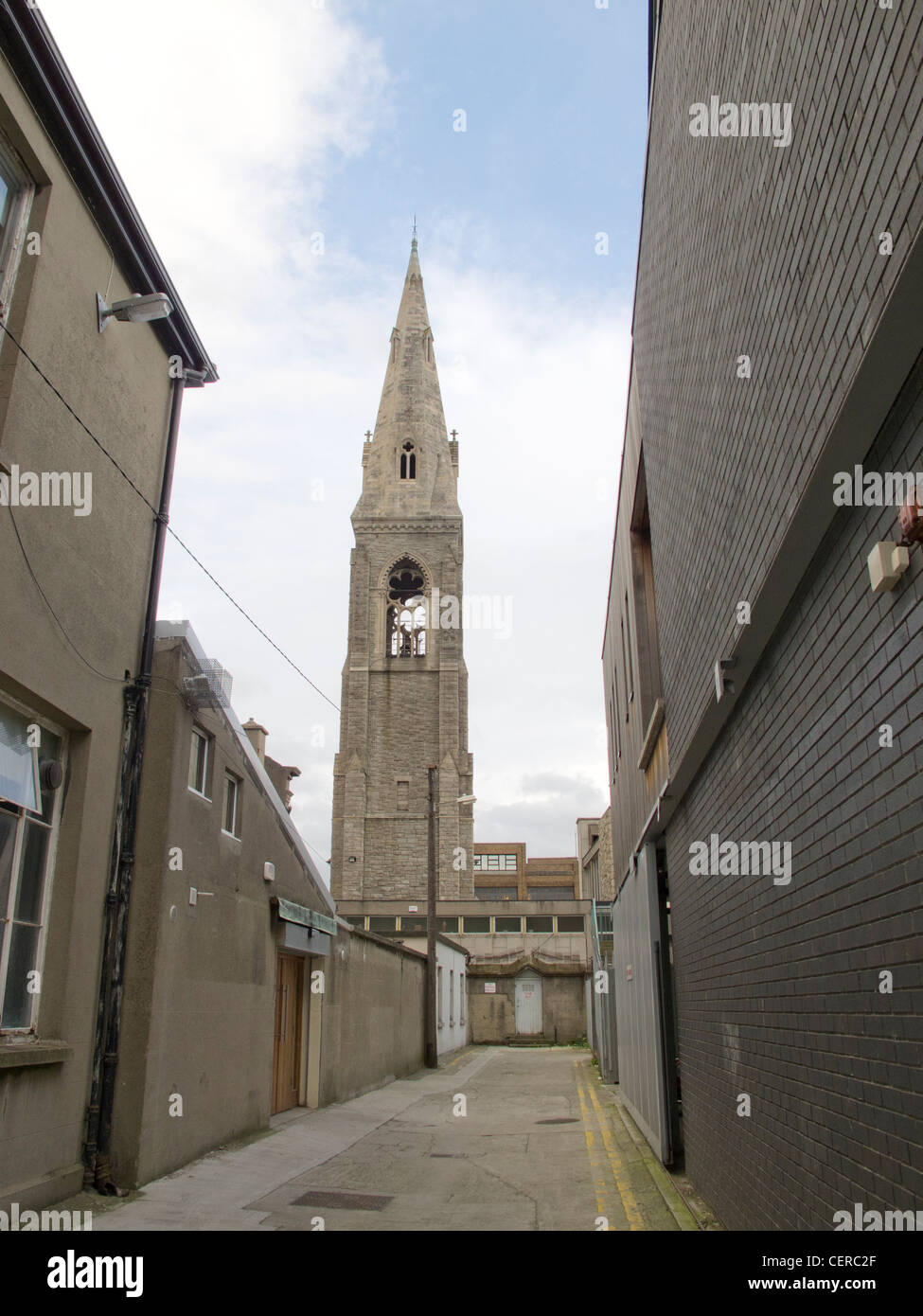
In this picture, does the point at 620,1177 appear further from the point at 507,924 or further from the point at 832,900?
the point at 507,924

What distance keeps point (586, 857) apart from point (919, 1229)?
202 feet

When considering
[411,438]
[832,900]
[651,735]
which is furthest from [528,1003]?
[832,900]

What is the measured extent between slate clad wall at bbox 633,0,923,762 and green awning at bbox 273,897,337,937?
20.3ft

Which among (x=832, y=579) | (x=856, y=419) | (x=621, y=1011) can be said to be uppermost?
(x=856, y=419)

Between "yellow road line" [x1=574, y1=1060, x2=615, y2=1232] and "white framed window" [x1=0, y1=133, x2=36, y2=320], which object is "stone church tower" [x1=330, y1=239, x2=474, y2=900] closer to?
"yellow road line" [x1=574, y1=1060, x2=615, y2=1232]

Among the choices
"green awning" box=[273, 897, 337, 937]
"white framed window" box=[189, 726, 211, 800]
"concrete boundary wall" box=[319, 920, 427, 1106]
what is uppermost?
"white framed window" box=[189, 726, 211, 800]

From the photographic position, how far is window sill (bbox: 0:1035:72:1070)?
6.60 m

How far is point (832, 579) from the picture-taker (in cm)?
402

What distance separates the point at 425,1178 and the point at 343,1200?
148cm

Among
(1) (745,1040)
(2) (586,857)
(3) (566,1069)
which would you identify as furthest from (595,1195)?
(2) (586,857)

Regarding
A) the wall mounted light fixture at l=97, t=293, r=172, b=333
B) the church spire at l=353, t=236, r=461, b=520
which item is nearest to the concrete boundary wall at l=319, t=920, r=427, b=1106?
the wall mounted light fixture at l=97, t=293, r=172, b=333

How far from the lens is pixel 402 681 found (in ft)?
172

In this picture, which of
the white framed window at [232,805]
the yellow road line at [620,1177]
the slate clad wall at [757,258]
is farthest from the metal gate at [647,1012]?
the white framed window at [232,805]
